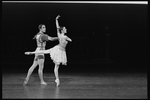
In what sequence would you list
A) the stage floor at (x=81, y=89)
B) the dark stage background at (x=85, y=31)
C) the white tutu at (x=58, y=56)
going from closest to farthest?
1. the stage floor at (x=81, y=89)
2. the white tutu at (x=58, y=56)
3. the dark stage background at (x=85, y=31)

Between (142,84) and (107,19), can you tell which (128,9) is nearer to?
(107,19)

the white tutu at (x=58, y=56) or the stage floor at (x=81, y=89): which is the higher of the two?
Answer: the white tutu at (x=58, y=56)

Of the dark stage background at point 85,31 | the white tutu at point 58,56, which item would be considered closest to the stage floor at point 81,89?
the white tutu at point 58,56

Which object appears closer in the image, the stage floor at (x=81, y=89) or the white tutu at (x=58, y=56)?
the stage floor at (x=81, y=89)

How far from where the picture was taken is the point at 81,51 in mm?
8719

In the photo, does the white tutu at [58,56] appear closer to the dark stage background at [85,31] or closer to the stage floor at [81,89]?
the stage floor at [81,89]

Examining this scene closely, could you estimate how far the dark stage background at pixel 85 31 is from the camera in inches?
328

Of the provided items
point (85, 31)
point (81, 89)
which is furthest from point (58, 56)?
point (85, 31)

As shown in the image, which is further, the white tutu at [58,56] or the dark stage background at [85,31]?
the dark stage background at [85,31]

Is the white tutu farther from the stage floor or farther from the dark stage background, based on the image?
the dark stage background

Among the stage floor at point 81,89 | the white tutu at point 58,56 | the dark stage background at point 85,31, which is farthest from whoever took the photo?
the dark stage background at point 85,31

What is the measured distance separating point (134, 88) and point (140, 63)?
4300 mm

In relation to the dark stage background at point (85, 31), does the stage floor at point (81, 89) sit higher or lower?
lower

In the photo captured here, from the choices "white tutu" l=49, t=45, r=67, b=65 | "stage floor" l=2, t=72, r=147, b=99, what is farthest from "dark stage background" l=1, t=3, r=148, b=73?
"white tutu" l=49, t=45, r=67, b=65
